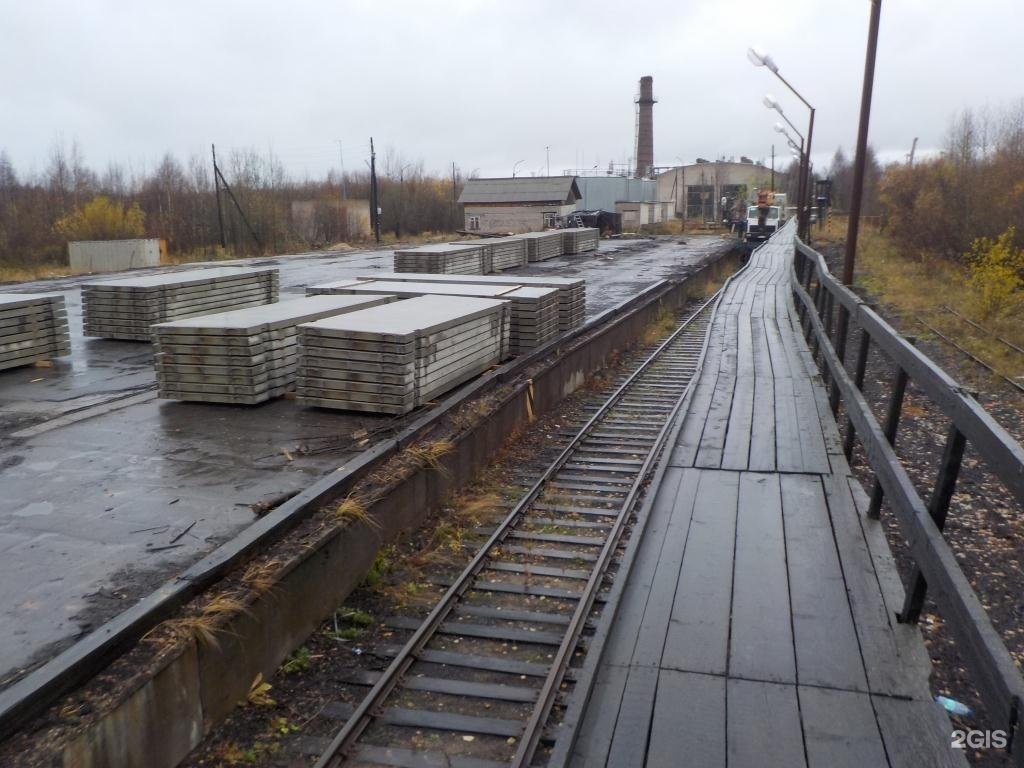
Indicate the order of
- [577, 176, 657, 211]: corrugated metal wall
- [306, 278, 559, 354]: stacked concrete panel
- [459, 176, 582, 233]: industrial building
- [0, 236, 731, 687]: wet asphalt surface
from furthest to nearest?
[577, 176, 657, 211]: corrugated metal wall → [459, 176, 582, 233]: industrial building → [306, 278, 559, 354]: stacked concrete panel → [0, 236, 731, 687]: wet asphalt surface

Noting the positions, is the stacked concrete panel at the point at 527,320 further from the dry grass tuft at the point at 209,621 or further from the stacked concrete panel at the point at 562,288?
A: the dry grass tuft at the point at 209,621

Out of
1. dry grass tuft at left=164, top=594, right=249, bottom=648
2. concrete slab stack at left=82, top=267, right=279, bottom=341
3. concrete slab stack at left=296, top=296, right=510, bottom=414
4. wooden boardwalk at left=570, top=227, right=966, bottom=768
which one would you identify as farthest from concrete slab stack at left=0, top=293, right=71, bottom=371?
wooden boardwalk at left=570, top=227, right=966, bottom=768

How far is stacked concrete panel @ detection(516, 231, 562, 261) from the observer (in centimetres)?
3139

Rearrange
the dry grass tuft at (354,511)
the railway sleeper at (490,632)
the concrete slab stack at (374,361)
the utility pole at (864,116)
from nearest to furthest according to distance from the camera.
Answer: the railway sleeper at (490,632)
the dry grass tuft at (354,511)
the concrete slab stack at (374,361)
the utility pole at (864,116)

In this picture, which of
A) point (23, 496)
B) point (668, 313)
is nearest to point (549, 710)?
point (23, 496)

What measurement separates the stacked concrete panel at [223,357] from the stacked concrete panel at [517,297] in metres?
3.53

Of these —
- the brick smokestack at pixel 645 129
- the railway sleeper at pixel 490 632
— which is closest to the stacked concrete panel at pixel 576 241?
the railway sleeper at pixel 490 632

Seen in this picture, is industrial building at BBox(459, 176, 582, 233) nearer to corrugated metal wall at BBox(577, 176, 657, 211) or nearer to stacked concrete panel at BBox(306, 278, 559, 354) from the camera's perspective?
corrugated metal wall at BBox(577, 176, 657, 211)

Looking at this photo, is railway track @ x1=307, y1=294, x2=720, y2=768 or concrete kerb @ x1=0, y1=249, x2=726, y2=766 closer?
concrete kerb @ x1=0, y1=249, x2=726, y2=766

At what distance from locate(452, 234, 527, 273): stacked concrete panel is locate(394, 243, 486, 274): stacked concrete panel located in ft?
6.48

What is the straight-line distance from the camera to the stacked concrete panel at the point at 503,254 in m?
25.9

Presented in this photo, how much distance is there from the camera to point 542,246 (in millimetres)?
32906

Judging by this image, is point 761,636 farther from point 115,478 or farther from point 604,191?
point 604,191

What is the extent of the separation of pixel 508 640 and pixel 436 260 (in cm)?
1700
